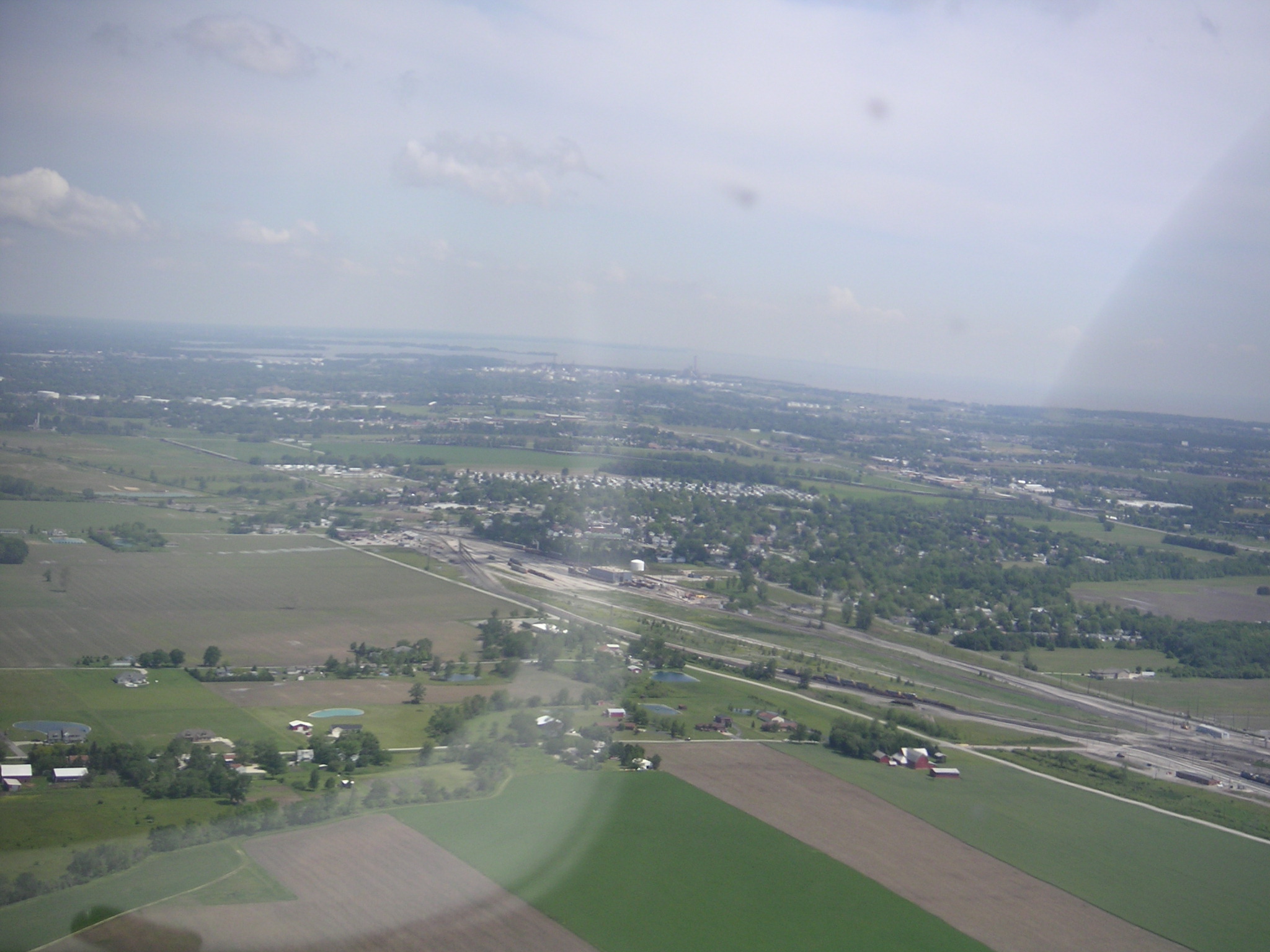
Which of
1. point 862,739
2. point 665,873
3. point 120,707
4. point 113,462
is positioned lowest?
point 120,707

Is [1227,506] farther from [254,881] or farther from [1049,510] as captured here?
[254,881]

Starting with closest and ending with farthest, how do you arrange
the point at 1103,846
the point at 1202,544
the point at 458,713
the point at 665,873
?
the point at 665,873, the point at 1103,846, the point at 458,713, the point at 1202,544

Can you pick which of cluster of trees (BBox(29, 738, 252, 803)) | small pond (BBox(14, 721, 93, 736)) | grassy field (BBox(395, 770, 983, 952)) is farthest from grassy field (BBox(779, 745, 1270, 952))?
small pond (BBox(14, 721, 93, 736))

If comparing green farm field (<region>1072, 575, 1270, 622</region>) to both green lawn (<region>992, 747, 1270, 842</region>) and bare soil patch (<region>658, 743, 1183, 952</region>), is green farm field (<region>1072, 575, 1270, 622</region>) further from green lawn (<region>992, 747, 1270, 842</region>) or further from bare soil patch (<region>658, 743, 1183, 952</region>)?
bare soil patch (<region>658, 743, 1183, 952</region>)

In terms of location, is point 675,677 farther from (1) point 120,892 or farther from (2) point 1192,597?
(2) point 1192,597

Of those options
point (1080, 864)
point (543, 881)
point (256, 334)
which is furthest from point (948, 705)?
point (256, 334)

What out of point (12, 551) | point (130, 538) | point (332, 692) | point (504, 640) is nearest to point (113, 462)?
point (130, 538)
